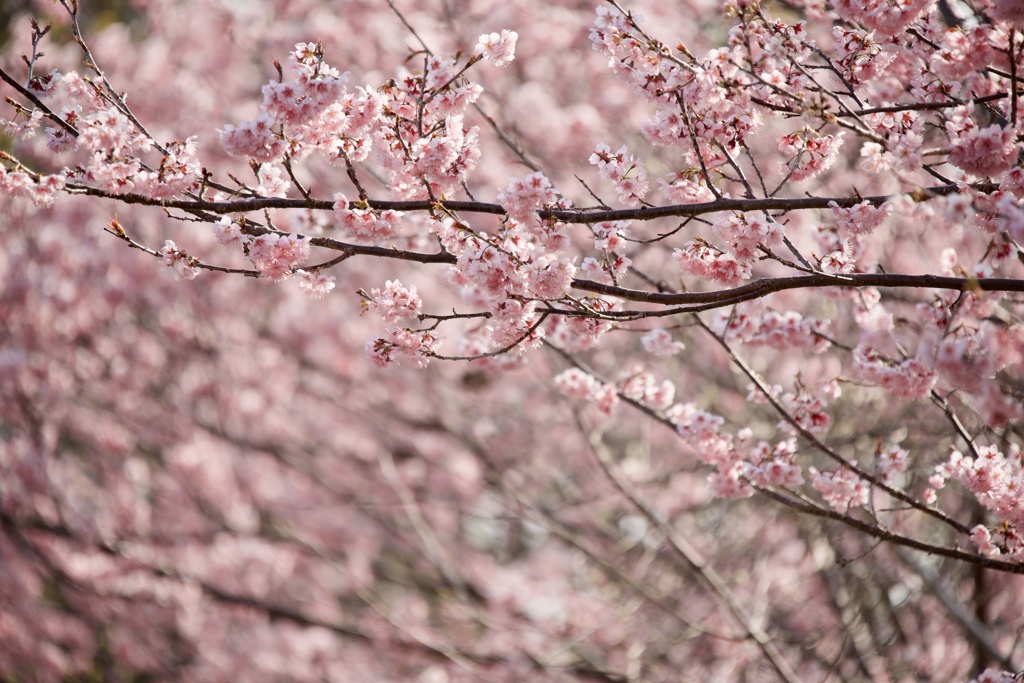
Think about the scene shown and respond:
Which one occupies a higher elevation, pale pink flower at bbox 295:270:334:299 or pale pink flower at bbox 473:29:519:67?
pale pink flower at bbox 473:29:519:67

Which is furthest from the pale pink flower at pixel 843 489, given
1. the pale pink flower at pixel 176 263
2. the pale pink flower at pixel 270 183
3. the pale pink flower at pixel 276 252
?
the pale pink flower at pixel 176 263

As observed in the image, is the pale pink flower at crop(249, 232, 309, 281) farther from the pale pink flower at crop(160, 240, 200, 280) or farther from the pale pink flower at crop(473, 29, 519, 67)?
the pale pink flower at crop(473, 29, 519, 67)

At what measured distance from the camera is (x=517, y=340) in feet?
9.18

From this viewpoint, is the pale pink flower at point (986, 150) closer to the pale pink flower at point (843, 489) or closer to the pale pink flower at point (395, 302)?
the pale pink flower at point (843, 489)

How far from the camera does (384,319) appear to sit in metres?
3.04

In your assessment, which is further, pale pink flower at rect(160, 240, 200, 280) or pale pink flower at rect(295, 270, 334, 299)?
pale pink flower at rect(295, 270, 334, 299)

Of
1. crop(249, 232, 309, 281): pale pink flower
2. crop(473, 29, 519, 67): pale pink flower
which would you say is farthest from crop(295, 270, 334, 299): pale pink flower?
crop(473, 29, 519, 67): pale pink flower

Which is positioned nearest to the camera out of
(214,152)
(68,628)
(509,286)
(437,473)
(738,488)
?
(509,286)

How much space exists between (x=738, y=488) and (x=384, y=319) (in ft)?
5.53

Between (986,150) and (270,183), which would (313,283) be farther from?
(986,150)

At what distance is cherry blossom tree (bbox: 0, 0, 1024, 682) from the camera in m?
2.73

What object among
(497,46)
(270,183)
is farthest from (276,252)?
(497,46)

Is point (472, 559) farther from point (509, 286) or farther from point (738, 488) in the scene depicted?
point (509, 286)

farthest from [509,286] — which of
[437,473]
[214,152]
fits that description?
[437,473]
